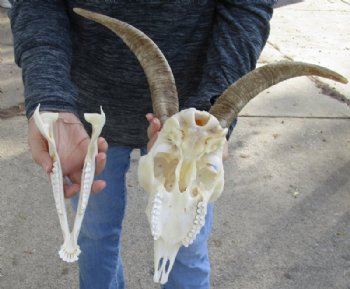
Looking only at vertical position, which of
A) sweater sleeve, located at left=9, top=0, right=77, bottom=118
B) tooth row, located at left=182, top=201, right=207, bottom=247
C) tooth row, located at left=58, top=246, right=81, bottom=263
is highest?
sweater sleeve, located at left=9, top=0, right=77, bottom=118

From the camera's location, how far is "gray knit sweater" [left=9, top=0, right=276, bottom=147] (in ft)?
6.56

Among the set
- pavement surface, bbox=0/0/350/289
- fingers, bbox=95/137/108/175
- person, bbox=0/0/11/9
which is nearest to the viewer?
fingers, bbox=95/137/108/175

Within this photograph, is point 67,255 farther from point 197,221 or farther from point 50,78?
point 50,78

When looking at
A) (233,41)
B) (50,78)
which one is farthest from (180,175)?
(233,41)

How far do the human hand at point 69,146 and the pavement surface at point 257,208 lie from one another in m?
1.70

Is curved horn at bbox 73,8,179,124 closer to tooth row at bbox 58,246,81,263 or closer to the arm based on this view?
the arm

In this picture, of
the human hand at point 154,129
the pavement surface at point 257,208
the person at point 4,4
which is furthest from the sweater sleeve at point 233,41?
the person at point 4,4

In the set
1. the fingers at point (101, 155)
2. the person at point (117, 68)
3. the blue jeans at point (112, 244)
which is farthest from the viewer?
the blue jeans at point (112, 244)

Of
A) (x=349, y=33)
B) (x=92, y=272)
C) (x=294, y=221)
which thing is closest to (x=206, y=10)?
(x=92, y=272)

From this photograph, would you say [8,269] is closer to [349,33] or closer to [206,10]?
[206,10]

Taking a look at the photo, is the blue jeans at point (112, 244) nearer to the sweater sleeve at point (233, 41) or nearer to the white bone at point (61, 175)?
the sweater sleeve at point (233, 41)

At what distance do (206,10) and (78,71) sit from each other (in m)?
0.57

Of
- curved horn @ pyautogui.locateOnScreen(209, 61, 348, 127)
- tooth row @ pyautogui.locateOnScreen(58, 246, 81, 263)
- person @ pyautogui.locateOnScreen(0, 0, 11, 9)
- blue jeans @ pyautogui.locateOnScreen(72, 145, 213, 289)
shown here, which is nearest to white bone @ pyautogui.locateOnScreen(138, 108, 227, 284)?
curved horn @ pyautogui.locateOnScreen(209, 61, 348, 127)

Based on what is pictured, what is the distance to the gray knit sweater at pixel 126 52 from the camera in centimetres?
200
